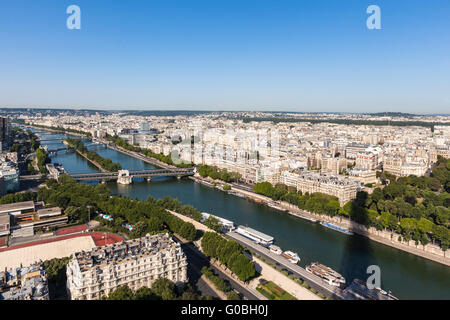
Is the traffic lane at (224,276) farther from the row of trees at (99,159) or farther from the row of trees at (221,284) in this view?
the row of trees at (99,159)

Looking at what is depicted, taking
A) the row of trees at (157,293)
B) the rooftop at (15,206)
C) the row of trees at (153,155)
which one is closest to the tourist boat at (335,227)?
the row of trees at (157,293)

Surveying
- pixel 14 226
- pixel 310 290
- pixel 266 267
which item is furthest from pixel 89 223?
pixel 310 290

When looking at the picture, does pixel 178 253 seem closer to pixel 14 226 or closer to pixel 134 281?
pixel 134 281

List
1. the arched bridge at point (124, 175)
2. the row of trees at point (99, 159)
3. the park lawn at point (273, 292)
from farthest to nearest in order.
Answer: the row of trees at point (99, 159) < the arched bridge at point (124, 175) < the park lawn at point (273, 292)

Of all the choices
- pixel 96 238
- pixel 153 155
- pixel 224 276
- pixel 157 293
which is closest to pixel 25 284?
pixel 157 293

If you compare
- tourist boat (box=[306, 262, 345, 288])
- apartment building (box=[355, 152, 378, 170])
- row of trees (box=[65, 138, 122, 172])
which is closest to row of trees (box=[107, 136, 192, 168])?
row of trees (box=[65, 138, 122, 172])

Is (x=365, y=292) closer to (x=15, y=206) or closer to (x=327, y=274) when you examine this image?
(x=327, y=274)
